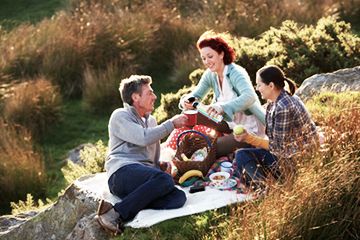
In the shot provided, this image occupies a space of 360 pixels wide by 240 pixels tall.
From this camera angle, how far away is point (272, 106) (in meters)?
5.48

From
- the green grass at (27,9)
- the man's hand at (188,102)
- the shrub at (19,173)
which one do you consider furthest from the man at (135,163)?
the green grass at (27,9)

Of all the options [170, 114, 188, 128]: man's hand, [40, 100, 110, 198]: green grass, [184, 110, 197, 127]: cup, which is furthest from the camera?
[40, 100, 110, 198]: green grass

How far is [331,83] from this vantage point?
7.89 meters

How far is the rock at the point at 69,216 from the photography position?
5696 millimetres

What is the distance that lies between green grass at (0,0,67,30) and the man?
1006 centimetres

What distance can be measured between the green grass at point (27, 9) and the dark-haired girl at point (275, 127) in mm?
10615

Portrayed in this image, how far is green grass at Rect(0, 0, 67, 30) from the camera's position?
15.5 m

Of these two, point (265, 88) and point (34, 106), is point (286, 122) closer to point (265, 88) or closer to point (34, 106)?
point (265, 88)

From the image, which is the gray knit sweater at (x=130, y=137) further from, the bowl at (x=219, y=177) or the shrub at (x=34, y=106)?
the shrub at (x=34, y=106)

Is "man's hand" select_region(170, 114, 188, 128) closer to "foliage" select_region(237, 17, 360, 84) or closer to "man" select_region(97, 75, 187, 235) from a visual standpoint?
"man" select_region(97, 75, 187, 235)

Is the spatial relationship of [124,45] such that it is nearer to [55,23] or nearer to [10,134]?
[55,23]

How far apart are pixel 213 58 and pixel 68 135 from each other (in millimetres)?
4503

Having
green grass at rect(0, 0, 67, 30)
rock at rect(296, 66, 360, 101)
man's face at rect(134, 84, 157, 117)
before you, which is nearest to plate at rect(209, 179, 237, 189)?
man's face at rect(134, 84, 157, 117)

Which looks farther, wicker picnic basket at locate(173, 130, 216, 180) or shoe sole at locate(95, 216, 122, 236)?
wicker picnic basket at locate(173, 130, 216, 180)
